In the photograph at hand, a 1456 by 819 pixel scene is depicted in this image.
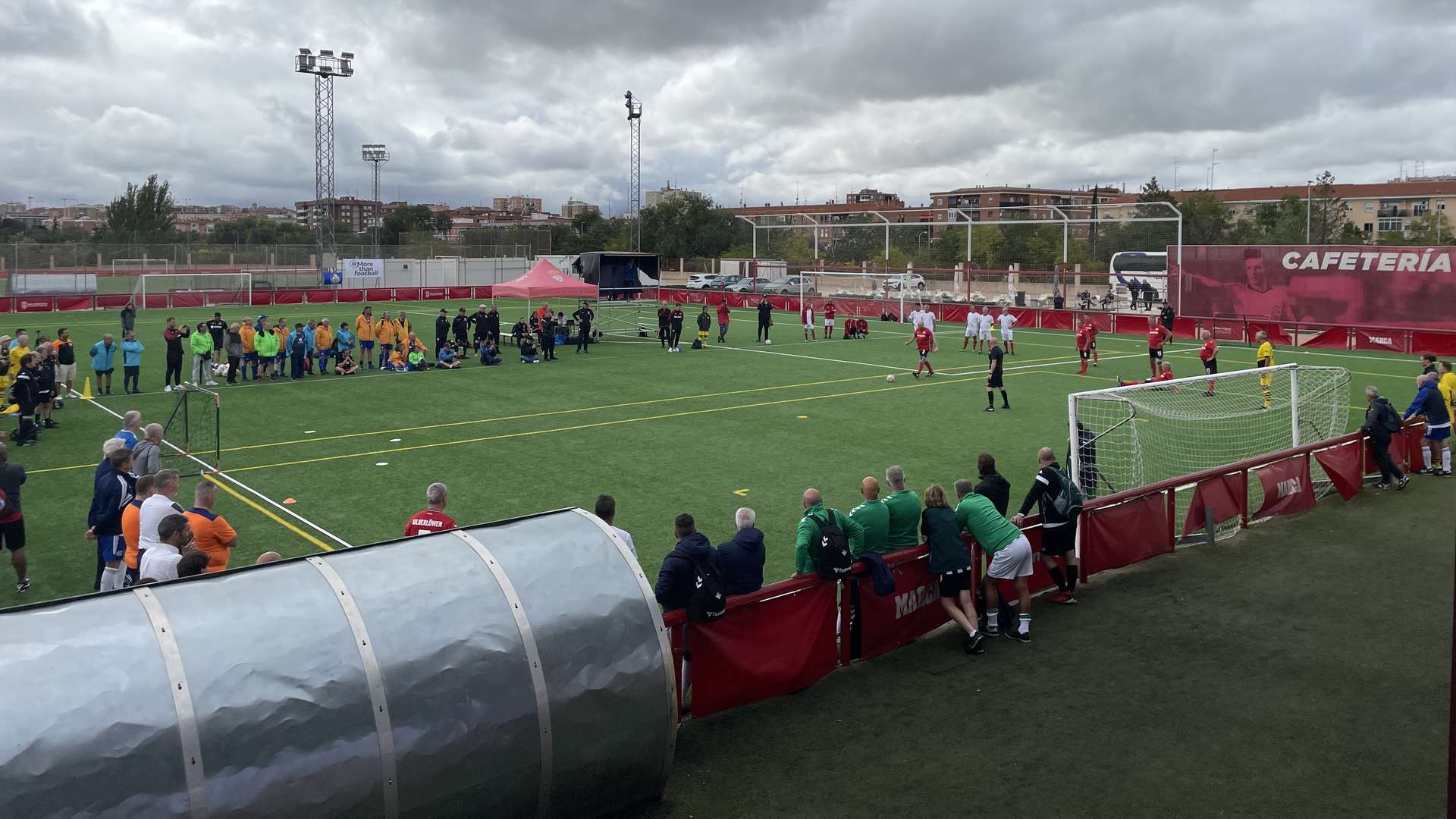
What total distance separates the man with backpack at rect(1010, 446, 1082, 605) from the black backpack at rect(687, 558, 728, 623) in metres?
3.85

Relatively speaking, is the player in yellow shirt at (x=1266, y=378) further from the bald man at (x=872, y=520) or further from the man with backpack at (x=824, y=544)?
the man with backpack at (x=824, y=544)

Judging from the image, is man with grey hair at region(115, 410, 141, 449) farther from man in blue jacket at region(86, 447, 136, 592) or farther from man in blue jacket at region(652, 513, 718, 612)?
man in blue jacket at region(652, 513, 718, 612)

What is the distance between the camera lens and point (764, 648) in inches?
346

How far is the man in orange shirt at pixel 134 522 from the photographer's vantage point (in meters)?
9.55

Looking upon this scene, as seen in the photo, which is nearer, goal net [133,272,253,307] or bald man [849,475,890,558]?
bald man [849,475,890,558]

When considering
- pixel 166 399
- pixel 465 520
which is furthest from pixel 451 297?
pixel 465 520

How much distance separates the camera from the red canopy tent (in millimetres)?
35656

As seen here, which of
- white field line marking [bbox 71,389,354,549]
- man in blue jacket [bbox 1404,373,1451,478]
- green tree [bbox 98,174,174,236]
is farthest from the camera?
green tree [bbox 98,174,174,236]

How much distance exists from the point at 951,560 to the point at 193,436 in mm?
16005

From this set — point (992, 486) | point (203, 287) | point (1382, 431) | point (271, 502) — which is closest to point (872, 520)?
point (992, 486)

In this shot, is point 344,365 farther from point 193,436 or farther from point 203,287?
point 203,287

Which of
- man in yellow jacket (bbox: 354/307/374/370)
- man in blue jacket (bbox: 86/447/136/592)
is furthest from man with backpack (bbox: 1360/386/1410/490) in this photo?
man in yellow jacket (bbox: 354/307/374/370)

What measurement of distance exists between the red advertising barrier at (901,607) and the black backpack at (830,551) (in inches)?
16.8

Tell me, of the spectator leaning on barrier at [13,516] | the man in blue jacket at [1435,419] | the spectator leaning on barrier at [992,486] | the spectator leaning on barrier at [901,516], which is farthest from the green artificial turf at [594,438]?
the man in blue jacket at [1435,419]
